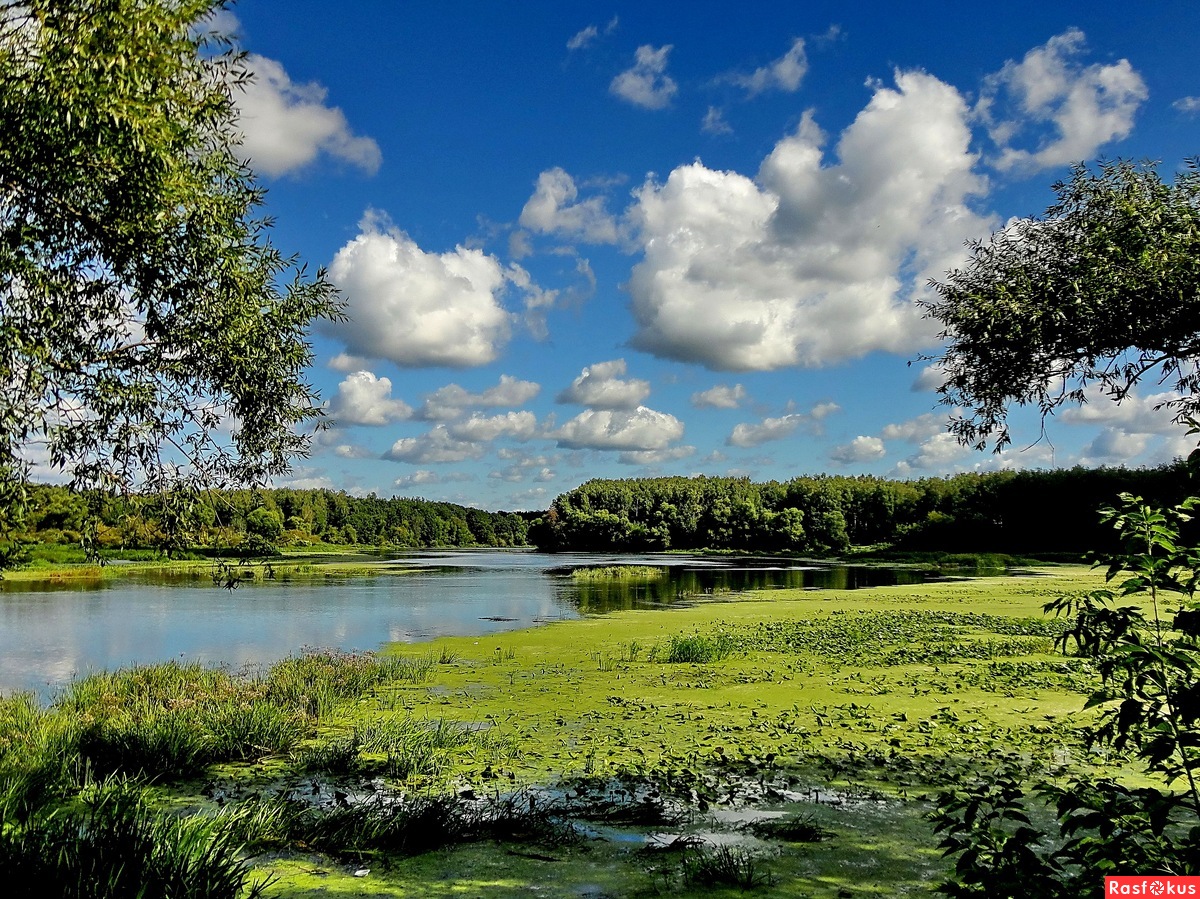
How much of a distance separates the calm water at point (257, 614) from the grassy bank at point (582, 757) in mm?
5549

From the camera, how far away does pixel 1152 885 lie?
3377mm

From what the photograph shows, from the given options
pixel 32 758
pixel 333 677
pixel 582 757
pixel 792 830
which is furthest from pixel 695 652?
pixel 32 758

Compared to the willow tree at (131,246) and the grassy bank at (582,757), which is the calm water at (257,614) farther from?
the willow tree at (131,246)

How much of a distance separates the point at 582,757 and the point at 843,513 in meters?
119

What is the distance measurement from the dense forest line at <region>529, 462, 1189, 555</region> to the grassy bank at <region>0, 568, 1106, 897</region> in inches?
1938

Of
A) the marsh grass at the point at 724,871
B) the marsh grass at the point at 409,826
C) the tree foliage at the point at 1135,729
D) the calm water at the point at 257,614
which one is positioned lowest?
the calm water at the point at 257,614

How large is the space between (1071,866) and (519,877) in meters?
3.99

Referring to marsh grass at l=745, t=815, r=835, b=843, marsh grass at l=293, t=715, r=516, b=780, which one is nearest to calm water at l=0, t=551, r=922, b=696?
marsh grass at l=293, t=715, r=516, b=780

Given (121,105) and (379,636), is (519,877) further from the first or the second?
(379,636)

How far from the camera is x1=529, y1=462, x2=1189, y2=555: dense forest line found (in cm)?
8175

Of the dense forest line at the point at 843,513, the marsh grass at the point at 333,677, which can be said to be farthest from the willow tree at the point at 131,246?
the dense forest line at the point at 843,513

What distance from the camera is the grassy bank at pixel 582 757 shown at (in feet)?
19.5

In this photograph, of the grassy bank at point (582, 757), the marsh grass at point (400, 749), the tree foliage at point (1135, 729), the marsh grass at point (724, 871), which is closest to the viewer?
the tree foliage at point (1135, 729)

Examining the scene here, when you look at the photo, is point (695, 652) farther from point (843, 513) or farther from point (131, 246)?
point (843, 513)
